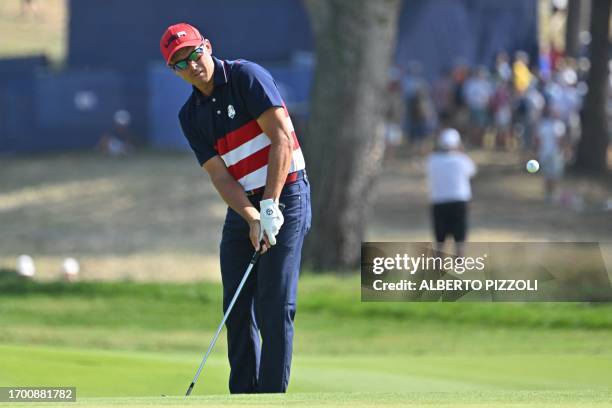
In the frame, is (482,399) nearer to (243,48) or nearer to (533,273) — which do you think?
(533,273)

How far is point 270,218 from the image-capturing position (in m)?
6.31

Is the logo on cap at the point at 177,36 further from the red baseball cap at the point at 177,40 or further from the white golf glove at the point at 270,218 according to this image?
the white golf glove at the point at 270,218

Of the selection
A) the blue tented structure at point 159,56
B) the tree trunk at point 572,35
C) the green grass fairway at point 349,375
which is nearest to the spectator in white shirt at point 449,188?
the green grass fairway at point 349,375

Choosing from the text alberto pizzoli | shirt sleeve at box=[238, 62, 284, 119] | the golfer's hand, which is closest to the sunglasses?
shirt sleeve at box=[238, 62, 284, 119]

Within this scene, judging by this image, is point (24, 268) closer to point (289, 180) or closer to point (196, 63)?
point (289, 180)

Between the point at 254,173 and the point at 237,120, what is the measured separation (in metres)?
0.28

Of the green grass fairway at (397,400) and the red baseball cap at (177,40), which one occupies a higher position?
the red baseball cap at (177,40)

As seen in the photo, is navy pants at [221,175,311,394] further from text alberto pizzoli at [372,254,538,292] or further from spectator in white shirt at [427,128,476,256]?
spectator in white shirt at [427,128,476,256]

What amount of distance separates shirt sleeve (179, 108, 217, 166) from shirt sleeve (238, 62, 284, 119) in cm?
32

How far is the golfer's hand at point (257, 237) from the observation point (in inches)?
252

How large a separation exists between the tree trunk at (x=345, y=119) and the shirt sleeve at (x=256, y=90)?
8.68 m

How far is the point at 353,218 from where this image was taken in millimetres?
15961

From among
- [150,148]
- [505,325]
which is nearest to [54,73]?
[150,148]

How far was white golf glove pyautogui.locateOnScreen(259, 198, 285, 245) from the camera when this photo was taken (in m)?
6.31
